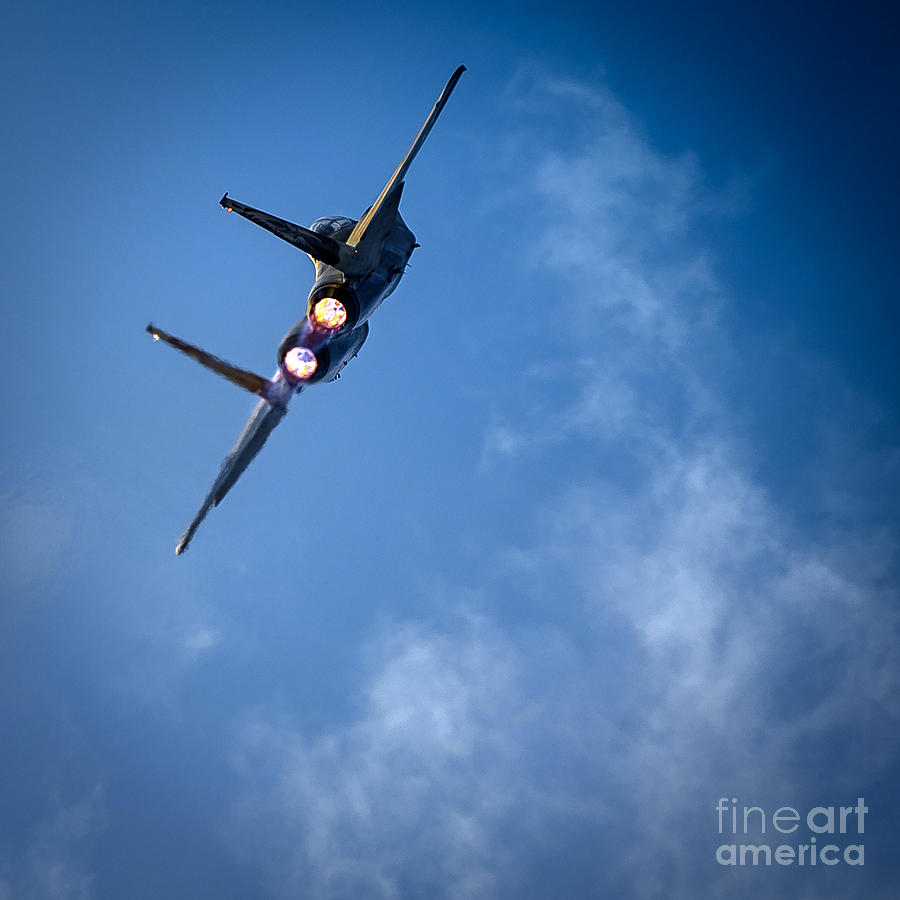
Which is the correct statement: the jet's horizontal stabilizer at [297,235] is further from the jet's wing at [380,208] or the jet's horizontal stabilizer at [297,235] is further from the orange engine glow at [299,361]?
the orange engine glow at [299,361]

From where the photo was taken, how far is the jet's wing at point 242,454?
11703 mm

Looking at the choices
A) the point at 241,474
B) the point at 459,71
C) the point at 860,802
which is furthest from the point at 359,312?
the point at 860,802

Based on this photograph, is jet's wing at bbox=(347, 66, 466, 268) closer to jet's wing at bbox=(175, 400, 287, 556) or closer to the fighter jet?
the fighter jet

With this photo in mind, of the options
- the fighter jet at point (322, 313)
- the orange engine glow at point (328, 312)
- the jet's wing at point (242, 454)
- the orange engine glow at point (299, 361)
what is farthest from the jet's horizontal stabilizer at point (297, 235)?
the jet's wing at point (242, 454)

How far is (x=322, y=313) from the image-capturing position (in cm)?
1339

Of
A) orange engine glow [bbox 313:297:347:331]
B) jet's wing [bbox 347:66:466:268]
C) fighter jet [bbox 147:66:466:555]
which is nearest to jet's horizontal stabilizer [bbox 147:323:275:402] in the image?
fighter jet [bbox 147:66:466:555]

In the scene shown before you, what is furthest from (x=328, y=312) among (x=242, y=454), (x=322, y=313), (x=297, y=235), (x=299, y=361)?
(x=242, y=454)

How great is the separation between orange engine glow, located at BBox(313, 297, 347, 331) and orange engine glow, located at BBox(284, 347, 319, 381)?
0.70m

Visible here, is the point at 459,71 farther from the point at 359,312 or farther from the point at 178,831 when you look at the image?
the point at 178,831

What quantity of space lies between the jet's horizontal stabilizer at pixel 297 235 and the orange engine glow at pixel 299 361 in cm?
200

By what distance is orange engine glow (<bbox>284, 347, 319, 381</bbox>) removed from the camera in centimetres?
1311

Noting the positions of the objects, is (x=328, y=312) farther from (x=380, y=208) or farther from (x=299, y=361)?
(x=380, y=208)

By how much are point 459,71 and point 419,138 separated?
260cm

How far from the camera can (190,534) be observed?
12.3m
